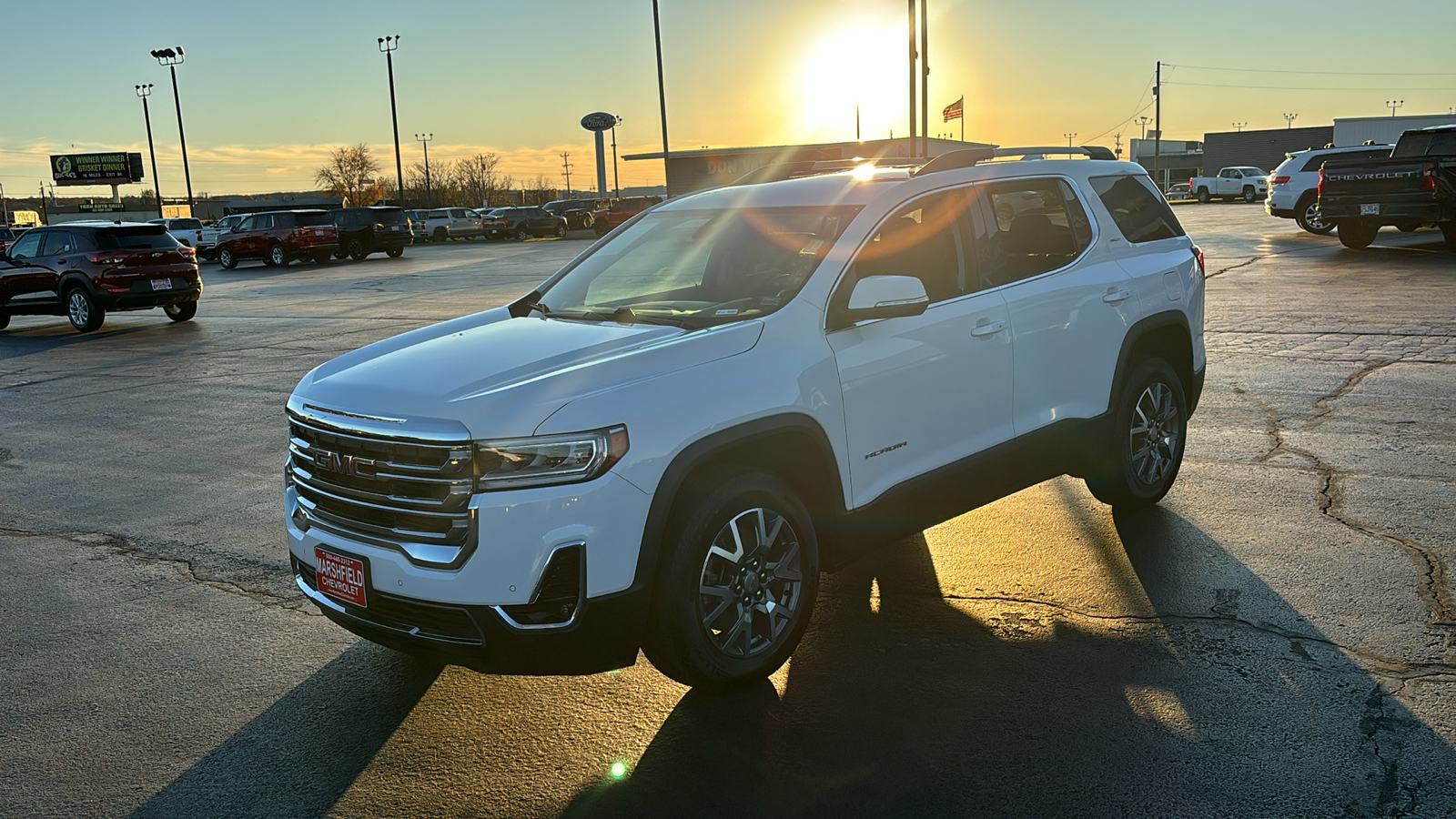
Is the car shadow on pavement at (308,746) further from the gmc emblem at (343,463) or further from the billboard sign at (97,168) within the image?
the billboard sign at (97,168)

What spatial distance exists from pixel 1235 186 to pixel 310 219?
4541 centimetres

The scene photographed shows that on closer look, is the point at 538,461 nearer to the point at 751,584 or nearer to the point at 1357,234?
the point at 751,584

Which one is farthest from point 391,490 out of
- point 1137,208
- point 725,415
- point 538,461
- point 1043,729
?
point 1137,208

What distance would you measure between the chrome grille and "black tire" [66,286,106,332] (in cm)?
1687

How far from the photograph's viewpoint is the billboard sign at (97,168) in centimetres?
8138

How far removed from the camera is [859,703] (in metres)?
3.90

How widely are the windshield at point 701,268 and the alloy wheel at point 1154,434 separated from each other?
219 cm

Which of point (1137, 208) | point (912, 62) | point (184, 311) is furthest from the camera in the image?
point (912, 62)

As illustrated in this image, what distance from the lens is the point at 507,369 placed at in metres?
3.79

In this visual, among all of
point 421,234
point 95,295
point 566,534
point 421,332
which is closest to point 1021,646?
point 566,534

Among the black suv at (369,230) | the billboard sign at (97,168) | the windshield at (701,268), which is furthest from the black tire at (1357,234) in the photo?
the billboard sign at (97,168)

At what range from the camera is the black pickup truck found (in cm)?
1955

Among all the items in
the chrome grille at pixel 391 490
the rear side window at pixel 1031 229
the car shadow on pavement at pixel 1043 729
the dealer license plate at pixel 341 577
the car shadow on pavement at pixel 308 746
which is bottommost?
the car shadow on pavement at pixel 1043 729

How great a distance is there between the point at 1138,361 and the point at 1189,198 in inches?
2611
